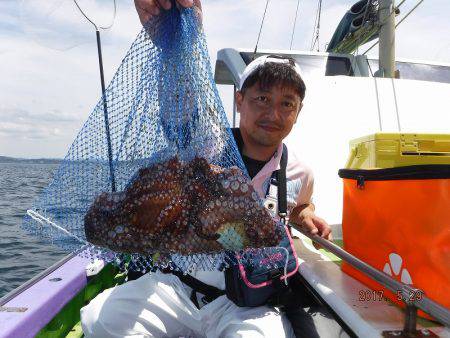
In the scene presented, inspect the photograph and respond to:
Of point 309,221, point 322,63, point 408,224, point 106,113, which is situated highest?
point 322,63

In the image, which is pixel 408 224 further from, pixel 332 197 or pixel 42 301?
pixel 332 197

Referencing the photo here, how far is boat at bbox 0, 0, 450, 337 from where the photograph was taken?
180 centimetres

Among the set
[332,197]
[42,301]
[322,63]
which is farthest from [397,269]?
[322,63]

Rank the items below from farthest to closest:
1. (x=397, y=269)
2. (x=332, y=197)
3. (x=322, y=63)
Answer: (x=322, y=63) < (x=332, y=197) < (x=397, y=269)

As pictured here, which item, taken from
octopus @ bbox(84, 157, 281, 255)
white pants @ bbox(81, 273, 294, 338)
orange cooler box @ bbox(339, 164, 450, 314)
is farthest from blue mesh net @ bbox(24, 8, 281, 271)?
orange cooler box @ bbox(339, 164, 450, 314)

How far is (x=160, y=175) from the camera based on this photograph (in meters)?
1.43

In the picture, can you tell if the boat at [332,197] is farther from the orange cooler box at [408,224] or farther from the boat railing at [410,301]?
the orange cooler box at [408,224]

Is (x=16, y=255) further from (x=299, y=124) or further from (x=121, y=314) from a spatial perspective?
(x=121, y=314)

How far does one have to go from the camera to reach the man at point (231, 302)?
6.85 ft

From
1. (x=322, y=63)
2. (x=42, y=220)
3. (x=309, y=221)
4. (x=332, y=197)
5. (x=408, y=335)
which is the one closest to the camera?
(x=408, y=335)

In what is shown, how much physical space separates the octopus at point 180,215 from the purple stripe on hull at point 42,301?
125cm

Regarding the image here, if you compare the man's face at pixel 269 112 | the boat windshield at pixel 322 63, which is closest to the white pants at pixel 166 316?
the man's face at pixel 269 112

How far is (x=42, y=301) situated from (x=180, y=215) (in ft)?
5.64

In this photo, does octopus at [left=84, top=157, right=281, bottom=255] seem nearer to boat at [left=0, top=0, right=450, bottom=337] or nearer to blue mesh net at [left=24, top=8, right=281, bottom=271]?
blue mesh net at [left=24, top=8, right=281, bottom=271]
